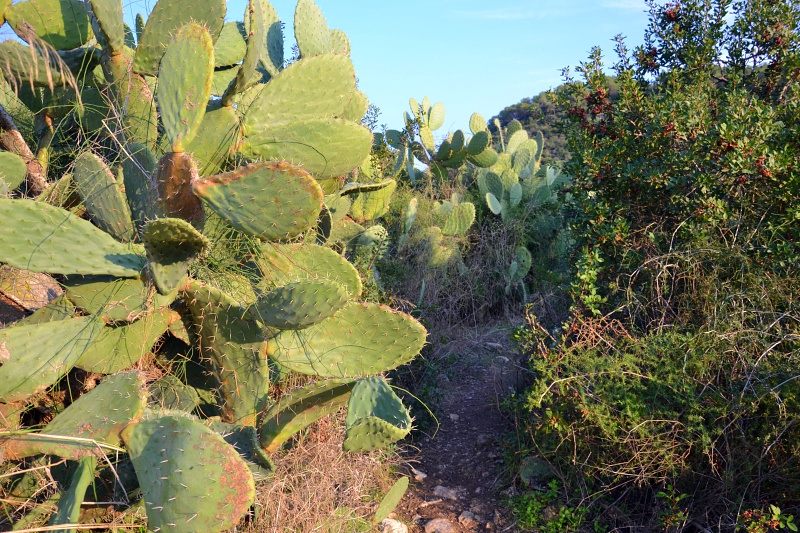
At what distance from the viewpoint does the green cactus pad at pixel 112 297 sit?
215cm

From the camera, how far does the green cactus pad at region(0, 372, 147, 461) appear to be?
6.20 feet

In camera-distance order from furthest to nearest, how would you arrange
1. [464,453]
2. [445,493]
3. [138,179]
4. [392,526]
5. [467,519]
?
[464,453], [445,493], [467,519], [392,526], [138,179]

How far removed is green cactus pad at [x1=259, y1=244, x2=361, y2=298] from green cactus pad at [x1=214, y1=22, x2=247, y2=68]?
3.88 ft

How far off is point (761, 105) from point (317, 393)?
2.51 metres

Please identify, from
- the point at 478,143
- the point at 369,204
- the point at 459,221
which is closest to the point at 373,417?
the point at 369,204

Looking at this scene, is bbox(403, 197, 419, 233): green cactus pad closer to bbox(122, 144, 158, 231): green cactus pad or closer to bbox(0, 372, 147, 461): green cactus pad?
bbox(122, 144, 158, 231): green cactus pad

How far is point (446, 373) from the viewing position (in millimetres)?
4129

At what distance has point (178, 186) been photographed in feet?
6.72

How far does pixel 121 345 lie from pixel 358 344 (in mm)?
823

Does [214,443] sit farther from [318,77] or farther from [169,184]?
[318,77]

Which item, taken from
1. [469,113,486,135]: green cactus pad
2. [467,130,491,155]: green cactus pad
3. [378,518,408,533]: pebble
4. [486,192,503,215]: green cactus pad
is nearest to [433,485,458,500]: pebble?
[378,518,408,533]: pebble

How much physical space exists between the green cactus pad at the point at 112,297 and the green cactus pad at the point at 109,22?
38.0 inches

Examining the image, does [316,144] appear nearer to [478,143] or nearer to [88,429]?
[88,429]

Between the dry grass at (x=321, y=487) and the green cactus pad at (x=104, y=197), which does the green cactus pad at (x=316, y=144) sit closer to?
the green cactus pad at (x=104, y=197)
